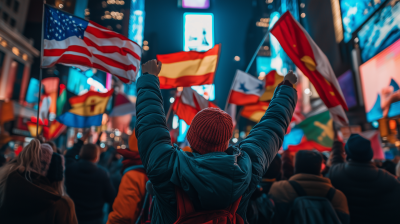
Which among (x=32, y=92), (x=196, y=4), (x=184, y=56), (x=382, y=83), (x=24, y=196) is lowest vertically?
(x=24, y=196)

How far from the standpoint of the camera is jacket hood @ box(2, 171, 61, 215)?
84.5 inches

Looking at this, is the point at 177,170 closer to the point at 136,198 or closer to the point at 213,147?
the point at 213,147

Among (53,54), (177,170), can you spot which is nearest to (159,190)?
(177,170)

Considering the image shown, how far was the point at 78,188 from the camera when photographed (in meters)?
3.71

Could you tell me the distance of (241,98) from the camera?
7.15 meters

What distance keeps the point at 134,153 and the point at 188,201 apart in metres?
2.01

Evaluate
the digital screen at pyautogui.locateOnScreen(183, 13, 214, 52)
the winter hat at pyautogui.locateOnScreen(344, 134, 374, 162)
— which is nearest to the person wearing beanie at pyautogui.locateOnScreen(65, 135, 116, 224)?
the winter hat at pyautogui.locateOnScreen(344, 134, 374, 162)

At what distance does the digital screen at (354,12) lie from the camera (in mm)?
17703

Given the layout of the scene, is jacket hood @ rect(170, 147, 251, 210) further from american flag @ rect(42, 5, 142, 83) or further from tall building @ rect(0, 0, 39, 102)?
tall building @ rect(0, 0, 39, 102)

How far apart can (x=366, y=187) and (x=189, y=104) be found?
406 centimetres

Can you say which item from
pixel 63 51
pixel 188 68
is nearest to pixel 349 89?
pixel 188 68

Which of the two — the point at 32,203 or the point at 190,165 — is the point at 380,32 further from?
the point at 32,203

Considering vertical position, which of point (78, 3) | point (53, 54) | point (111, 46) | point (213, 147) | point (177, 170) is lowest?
point (177, 170)

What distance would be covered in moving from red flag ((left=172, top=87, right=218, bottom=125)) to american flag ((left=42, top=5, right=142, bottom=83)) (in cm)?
181
